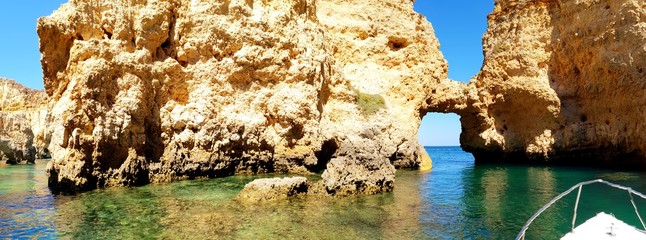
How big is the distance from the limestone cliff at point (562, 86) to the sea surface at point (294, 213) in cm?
1051

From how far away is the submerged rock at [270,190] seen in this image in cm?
1291

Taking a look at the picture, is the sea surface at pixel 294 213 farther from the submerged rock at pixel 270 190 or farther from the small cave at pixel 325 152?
the small cave at pixel 325 152

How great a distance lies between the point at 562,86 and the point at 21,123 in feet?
152

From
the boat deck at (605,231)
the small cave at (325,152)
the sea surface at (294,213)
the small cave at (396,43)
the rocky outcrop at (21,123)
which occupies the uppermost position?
the small cave at (396,43)

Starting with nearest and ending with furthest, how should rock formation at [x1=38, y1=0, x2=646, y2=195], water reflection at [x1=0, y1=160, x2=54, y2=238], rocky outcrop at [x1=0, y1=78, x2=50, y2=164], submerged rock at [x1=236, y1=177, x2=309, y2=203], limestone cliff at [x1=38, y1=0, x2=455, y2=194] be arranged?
water reflection at [x1=0, y1=160, x2=54, y2=238]
submerged rock at [x1=236, y1=177, x2=309, y2=203]
limestone cliff at [x1=38, y1=0, x2=455, y2=194]
rock formation at [x1=38, y1=0, x2=646, y2=195]
rocky outcrop at [x1=0, y1=78, x2=50, y2=164]

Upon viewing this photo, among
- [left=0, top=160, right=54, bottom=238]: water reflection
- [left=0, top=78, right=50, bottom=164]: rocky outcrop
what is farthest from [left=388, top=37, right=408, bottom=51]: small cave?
[left=0, top=78, right=50, bottom=164]: rocky outcrop

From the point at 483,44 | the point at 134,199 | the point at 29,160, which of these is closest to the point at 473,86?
the point at 483,44

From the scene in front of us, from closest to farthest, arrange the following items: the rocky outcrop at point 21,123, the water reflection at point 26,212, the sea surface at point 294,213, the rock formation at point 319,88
→ the sea surface at point 294,213, the water reflection at point 26,212, the rock formation at point 319,88, the rocky outcrop at point 21,123

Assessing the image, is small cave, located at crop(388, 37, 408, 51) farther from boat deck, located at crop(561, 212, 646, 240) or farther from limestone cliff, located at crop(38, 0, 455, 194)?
boat deck, located at crop(561, 212, 646, 240)

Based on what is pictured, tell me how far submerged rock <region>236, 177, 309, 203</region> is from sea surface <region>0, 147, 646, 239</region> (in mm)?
Answer: 447

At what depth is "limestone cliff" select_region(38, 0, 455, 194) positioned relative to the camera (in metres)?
15.5

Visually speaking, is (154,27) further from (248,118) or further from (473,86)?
(473,86)

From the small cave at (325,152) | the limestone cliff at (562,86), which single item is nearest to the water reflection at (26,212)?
the small cave at (325,152)

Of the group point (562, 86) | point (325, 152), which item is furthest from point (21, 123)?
point (562, 86)
